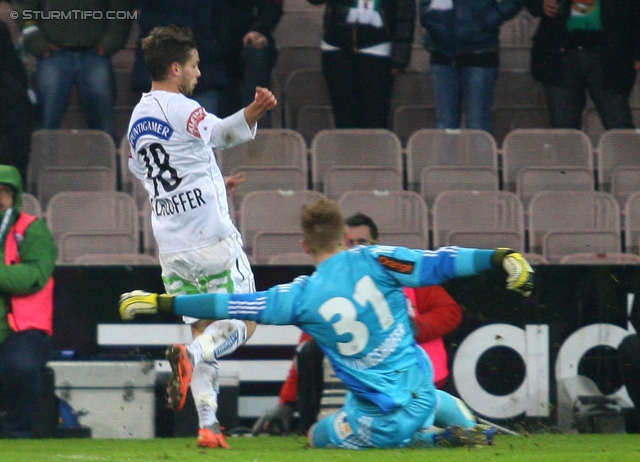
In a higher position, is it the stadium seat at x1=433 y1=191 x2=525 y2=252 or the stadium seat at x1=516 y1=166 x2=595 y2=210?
the stadium seat at x1=516 y1=166 x2=595 y2=210

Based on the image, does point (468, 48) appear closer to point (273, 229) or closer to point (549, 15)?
point (549, 15)

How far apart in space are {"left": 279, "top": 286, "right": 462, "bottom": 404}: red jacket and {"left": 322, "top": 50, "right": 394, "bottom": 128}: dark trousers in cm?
301

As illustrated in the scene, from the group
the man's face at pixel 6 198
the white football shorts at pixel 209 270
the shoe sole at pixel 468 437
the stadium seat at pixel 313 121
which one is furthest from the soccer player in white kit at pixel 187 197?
the stadium seat at pixel 313 121

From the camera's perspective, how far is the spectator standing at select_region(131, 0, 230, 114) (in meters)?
9.88

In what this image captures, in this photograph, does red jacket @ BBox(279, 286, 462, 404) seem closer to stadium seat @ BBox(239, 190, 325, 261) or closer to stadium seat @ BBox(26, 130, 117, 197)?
stadium seat @ BBox(239, 190, 325, 261)

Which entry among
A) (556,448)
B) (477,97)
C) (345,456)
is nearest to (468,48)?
(477,97)

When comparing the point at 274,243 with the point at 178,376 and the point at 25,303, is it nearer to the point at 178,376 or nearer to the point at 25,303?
the point at 25,303

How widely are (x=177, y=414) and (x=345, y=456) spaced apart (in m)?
2.73

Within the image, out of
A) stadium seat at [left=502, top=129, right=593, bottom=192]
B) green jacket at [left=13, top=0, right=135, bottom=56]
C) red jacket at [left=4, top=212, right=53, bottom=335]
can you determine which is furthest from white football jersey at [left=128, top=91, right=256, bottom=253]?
stadium seat at [left=502, top=129, right=593, bottom=192]

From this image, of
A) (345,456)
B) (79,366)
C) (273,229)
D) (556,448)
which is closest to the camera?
(345,456)

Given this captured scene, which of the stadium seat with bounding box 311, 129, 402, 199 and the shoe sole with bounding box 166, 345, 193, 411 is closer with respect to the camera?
the shoe sole with bounding box 166, 345, 193, 411

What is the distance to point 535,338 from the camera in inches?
314

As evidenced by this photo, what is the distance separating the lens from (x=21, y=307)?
7.39 m

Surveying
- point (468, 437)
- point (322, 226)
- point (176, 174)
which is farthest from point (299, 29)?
point (468, 437)
